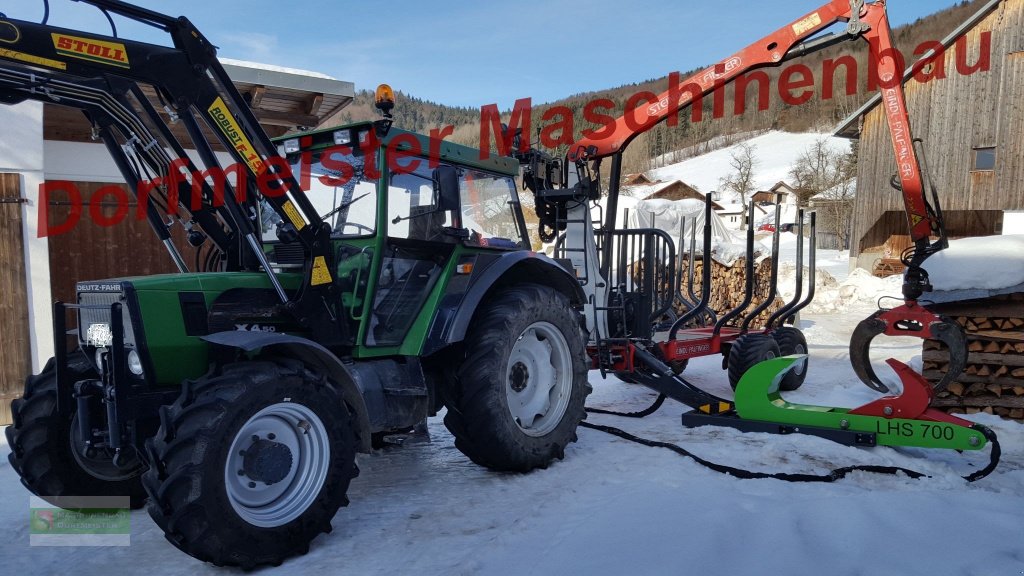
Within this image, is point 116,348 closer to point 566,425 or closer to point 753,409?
point 566,425

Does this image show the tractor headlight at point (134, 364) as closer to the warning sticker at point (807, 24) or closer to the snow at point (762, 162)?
the warning sticker at point (807, 24)

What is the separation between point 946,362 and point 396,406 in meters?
4.79

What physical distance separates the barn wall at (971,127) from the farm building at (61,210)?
17.7m

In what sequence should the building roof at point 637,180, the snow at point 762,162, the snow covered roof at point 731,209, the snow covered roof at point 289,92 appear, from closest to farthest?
1. the snow covered roof at point 289,92
2. the snow covered roof at point 731,209
3. the building roof at point 637,180
4. the snow at point 762,162

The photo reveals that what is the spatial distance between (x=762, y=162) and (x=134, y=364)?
82.2 meters

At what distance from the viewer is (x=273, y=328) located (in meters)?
3.61

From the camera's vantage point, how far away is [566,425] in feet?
15.2

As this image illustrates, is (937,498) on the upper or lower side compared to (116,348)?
lower

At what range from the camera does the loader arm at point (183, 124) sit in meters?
2.85

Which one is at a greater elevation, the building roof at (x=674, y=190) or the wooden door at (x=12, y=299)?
the building roof at (x=674, y=190)

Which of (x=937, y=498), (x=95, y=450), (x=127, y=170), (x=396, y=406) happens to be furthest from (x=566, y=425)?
(x=127, y=170)

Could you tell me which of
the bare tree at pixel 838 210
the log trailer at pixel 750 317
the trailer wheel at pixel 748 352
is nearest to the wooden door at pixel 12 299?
the log trailer at pixel 750 317

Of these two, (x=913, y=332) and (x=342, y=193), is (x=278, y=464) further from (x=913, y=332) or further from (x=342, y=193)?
(x=913, y=332)

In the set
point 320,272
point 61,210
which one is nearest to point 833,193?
point 61,210
